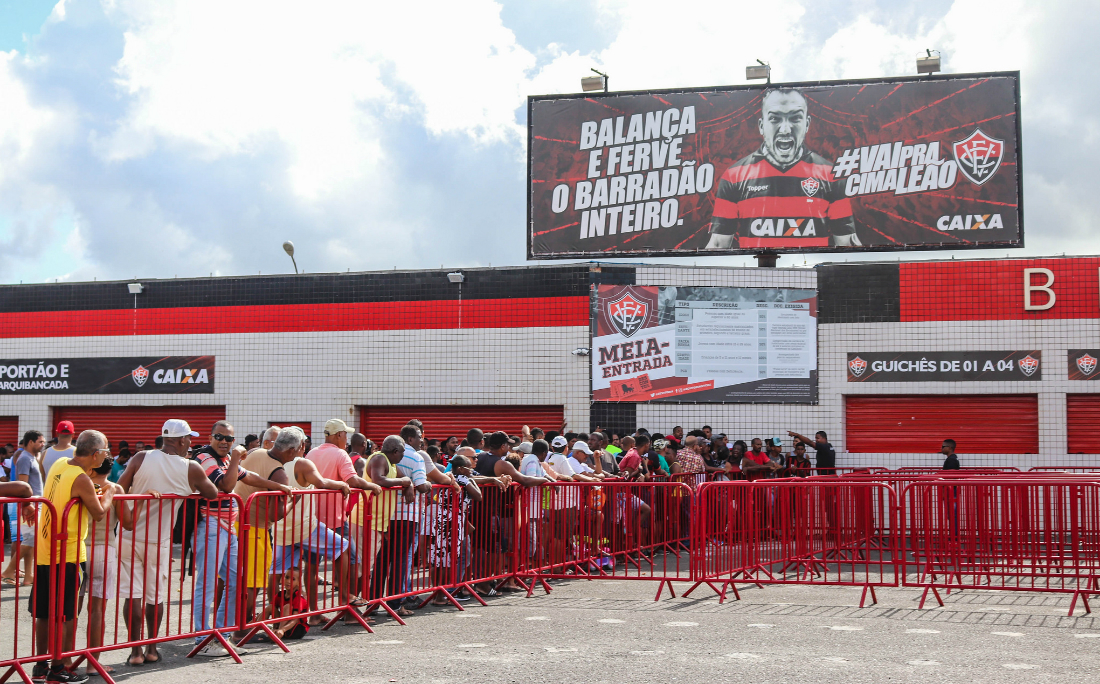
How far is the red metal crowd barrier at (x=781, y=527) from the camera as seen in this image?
1112cm

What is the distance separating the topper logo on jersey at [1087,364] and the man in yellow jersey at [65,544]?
58.5 ft

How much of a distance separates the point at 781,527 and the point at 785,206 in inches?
421

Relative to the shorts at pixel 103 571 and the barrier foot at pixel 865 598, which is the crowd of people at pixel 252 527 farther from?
the barrier foot at pixel 865 598

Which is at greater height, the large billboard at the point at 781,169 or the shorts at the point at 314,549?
the large billboard at the point at 781,169

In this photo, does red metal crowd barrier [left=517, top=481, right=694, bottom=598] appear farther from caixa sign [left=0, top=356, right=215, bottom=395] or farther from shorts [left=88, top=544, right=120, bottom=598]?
caixa sign [left=0, top=356, right=215, bottom=395]

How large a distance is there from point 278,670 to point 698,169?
16217mm

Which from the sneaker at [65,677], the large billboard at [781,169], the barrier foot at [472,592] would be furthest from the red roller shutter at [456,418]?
the sneaker at [65,677]

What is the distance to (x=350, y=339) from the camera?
2270cm

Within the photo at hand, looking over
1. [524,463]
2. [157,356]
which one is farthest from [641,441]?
[157,356]

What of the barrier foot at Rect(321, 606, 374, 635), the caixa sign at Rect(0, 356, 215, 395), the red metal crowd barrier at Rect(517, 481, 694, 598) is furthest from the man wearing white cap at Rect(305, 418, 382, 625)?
the caixa sign at Rect(0, 356, 215, 395)

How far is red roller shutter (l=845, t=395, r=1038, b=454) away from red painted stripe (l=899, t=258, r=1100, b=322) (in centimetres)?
159

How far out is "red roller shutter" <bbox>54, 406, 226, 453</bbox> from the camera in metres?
23.4

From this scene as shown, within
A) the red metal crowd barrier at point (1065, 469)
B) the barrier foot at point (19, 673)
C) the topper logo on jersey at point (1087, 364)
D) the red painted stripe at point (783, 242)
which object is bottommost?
the barrier foot at point (19, 673)

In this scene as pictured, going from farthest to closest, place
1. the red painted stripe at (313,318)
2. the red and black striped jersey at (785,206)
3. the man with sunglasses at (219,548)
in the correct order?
the red painted stripe at (313,318), the red and black striped jersey at (785,206), the man with sunglasses at (219,548)
